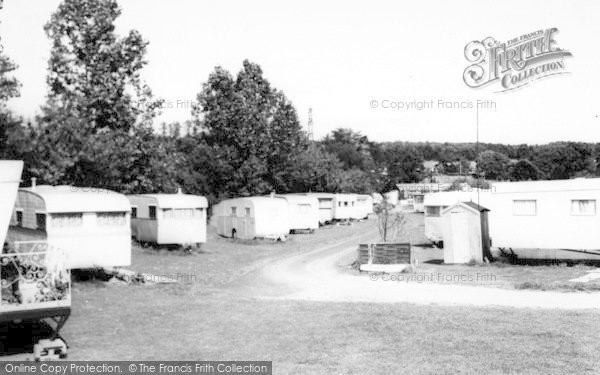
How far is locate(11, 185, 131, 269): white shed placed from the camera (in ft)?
58.1

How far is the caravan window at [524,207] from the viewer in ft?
76.7

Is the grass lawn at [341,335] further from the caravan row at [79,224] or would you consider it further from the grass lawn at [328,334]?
the caravan row at [79,224]

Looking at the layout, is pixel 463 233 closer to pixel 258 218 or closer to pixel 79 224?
pixel 258 218

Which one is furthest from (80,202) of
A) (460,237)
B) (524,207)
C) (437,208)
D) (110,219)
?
(437,208)

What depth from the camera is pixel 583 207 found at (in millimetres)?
22406

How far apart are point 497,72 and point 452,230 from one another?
618 cm

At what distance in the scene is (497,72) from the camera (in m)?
21.0

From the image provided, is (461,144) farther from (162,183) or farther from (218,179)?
(162,183)

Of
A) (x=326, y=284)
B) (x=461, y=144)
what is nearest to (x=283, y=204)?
(x=326, y=284)

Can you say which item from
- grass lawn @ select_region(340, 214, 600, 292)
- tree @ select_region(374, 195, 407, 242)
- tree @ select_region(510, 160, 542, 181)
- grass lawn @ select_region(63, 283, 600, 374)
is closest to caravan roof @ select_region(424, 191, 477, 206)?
tree @ select_region(374, 195, 407, 242)

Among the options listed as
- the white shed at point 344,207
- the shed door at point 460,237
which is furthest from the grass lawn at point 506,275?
the white shed at point 344,207

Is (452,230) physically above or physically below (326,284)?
above

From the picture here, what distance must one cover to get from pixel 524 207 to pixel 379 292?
923 centimetres

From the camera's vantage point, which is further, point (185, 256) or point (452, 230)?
point (185, 256)
